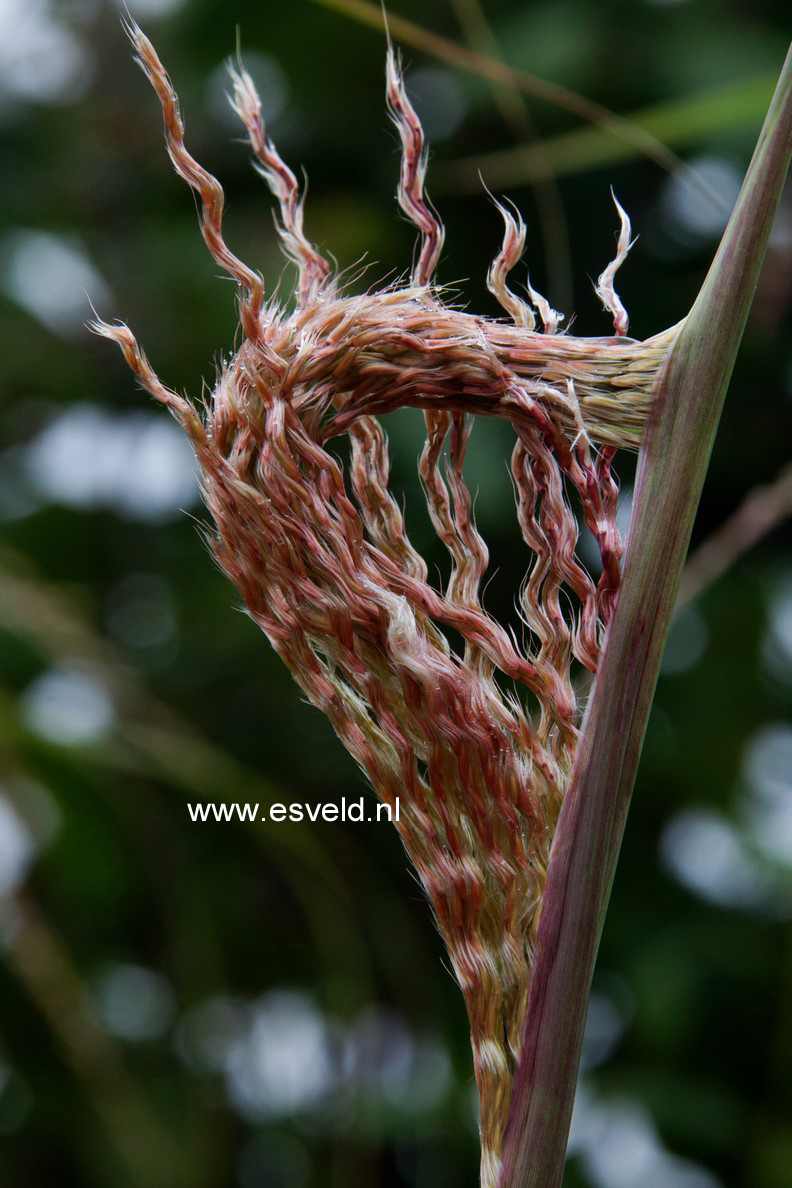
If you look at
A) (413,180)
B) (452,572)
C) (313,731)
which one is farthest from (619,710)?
(313,731)

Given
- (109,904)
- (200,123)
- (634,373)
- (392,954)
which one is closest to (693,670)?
(392,954)

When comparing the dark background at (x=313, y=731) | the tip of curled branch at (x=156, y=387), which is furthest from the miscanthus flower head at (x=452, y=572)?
the dark background at (x=313, y=731)

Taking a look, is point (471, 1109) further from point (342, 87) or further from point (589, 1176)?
point (342, 87)

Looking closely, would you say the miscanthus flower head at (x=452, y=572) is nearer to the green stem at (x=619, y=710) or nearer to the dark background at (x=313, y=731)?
the green stem at (x=619, y=710)

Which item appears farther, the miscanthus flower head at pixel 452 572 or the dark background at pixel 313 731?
the dark background at pixel 313 731

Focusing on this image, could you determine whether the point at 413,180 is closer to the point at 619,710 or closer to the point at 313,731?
the point at 619,710
